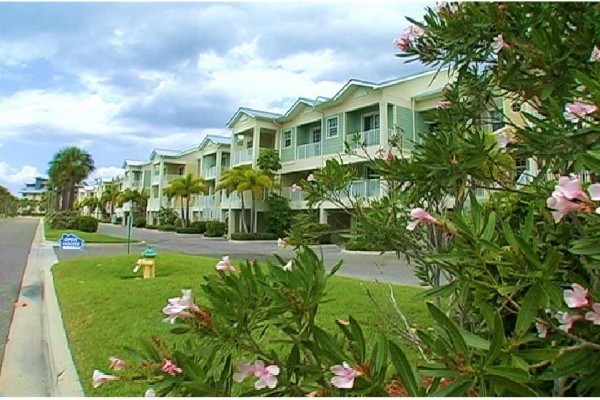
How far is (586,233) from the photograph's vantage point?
51.2 inches

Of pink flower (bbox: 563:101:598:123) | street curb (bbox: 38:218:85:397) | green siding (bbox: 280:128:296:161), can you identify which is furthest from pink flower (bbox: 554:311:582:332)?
green siding (bbox: 280:128:296:161)

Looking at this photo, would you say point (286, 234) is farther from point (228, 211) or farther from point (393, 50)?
point (228, 211)

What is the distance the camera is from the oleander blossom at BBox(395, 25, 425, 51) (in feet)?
7.30

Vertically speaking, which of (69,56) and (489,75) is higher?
(69,56)

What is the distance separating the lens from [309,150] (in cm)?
2762

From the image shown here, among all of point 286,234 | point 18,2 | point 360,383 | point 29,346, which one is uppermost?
point 18,2

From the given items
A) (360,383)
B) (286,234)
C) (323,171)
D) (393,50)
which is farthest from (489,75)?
(360,383)

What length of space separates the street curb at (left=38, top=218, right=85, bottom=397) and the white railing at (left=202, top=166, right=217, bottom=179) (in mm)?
31917

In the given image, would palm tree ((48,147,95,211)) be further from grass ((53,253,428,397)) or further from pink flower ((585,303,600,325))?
pink flower ((585,303,600,325))

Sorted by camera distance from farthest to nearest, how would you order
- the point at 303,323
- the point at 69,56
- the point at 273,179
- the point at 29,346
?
1. the point at 273,179
2. the point at 29,346
3. the point at 69,56
4. the point at 303,323

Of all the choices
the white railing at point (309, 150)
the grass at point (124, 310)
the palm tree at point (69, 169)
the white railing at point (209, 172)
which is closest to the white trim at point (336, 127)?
the white railing at point (309, 150)

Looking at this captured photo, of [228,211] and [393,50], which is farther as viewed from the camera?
[228,211]

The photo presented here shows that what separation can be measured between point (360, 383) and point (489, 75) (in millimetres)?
1473

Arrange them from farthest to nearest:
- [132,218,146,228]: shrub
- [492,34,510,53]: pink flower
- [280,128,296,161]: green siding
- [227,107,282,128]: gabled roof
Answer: [132,218,146,228]: shrub, [227,107,282,128]: gabled roof, [280,128,296,161]: green siding, [492,34,510,53]: pink flower
